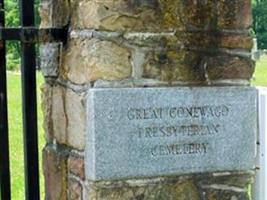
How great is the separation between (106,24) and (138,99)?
33cm

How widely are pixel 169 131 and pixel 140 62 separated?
31cm

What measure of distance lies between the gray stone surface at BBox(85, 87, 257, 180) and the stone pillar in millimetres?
43

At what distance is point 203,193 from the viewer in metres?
3.16

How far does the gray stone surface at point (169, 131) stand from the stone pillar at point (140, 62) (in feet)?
0.14

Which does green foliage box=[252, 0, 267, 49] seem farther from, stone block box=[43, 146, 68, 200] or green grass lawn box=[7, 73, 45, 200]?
stone block box=[43, 146, 68, 200]

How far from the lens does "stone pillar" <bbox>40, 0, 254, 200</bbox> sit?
9.80ft

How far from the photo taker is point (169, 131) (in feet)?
10.0

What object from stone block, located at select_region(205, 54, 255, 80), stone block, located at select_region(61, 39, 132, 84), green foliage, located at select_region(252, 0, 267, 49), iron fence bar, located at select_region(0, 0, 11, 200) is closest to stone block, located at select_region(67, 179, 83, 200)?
iron fence bar, located at select_region(0, 0, 11, 200)

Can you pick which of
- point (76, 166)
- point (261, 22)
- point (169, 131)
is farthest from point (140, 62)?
point (261, 22)

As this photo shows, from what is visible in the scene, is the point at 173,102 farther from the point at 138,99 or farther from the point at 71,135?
the point at 71,135

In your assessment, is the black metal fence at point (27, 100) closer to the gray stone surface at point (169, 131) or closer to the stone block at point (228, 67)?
the gray stone surface at point (169, 131)

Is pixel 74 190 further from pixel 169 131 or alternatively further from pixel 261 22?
pixel 261 22

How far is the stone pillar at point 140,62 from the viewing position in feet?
9.80

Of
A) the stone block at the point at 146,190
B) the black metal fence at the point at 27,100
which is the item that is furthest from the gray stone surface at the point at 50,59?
the stone block at the point at 146,190
